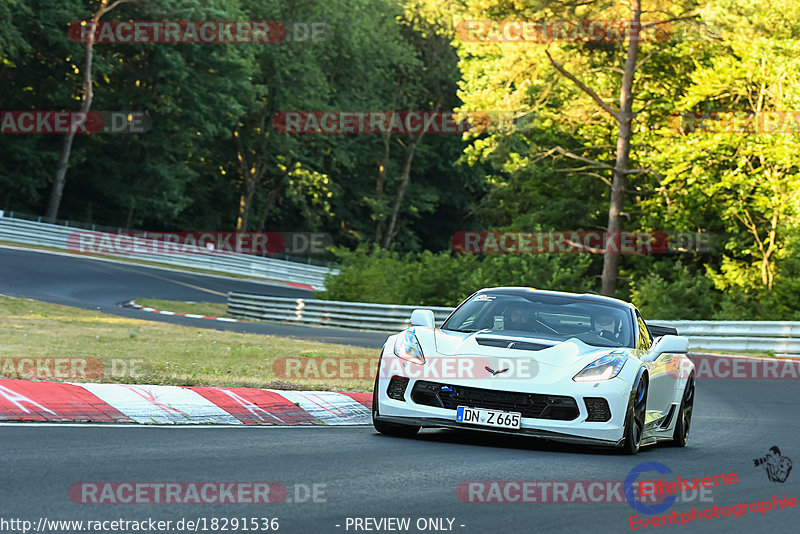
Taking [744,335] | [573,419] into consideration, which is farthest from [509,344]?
[744,335]

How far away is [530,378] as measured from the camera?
916cm

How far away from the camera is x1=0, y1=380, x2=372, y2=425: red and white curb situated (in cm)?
952

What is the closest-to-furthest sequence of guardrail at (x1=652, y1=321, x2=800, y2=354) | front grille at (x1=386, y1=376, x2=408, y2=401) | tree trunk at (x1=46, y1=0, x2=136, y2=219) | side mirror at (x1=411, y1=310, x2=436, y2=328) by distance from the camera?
front grille at (x1=386, y1=376, x2=408, y2=401), side mirror at (x1=411, y1=310, x2=436, y2=328), guardrail at (x1=652, y1=321, x2=800, y2=354), tree trunk at (x1=46, y1=0, x2=136, y2=219)

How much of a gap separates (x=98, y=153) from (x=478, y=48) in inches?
1197

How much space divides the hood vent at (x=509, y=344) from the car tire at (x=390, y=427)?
35.1 inches

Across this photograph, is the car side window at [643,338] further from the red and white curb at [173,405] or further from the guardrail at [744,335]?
the guardrail at [744,335]

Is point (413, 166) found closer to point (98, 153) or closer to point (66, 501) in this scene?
point (98, 153)

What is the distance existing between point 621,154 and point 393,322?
10447mm

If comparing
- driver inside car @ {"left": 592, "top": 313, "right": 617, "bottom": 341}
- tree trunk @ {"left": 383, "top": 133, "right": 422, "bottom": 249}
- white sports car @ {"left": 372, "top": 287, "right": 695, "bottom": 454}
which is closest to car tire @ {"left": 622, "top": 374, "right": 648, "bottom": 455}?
white sports car @ {"left": 372, "top": 287, "right": 695, "bottom": 454}

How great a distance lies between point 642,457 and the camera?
A: 9.59m

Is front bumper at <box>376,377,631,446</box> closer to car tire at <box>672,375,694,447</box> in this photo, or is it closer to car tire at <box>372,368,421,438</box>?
car tire at <box>372,368,421,438</box>

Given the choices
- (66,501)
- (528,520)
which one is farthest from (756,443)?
(66,501)

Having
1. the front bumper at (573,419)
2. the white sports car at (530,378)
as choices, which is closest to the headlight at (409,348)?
the white sports car at (530,378)

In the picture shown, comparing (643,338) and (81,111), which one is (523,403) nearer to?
(643,338)
